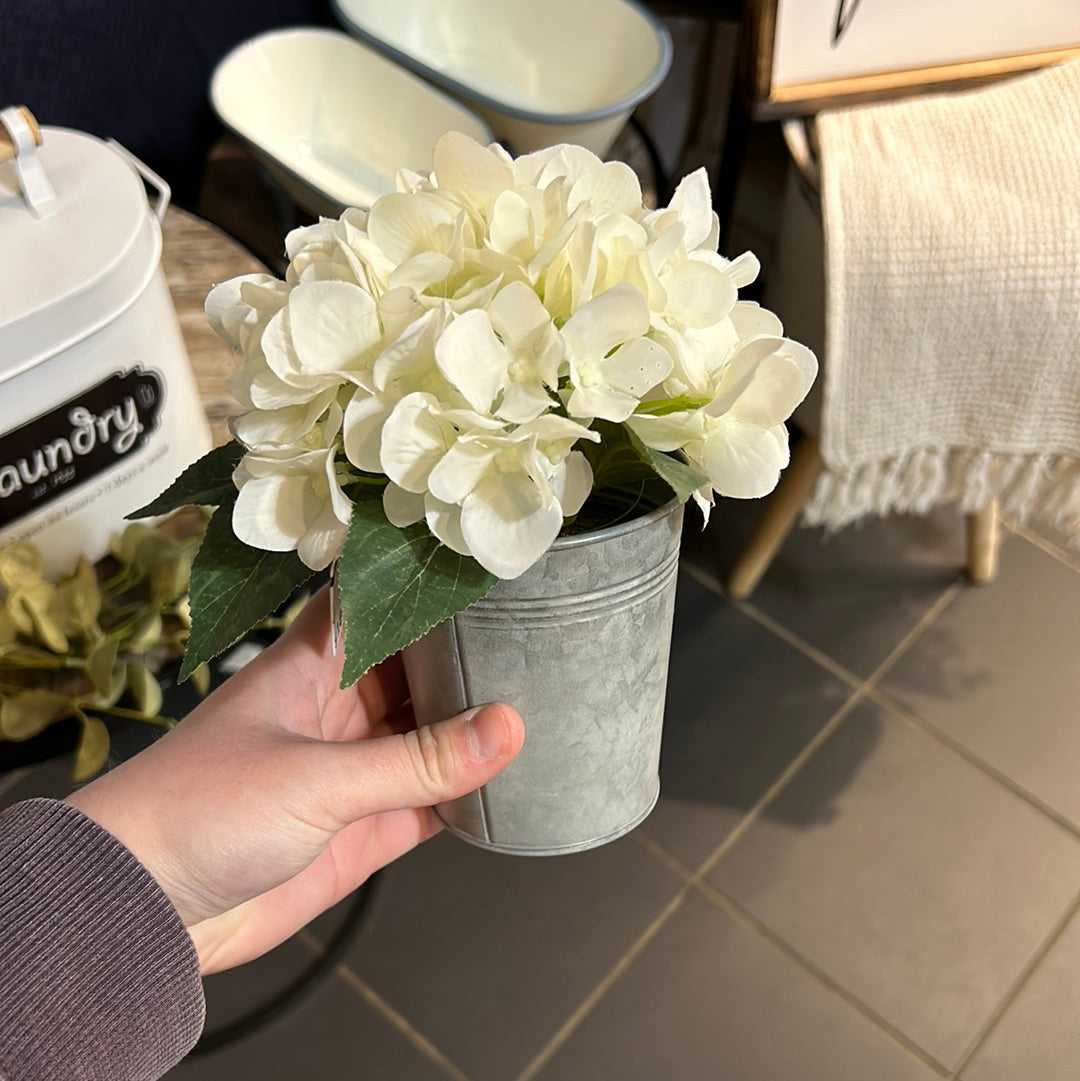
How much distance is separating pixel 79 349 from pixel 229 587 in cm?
23

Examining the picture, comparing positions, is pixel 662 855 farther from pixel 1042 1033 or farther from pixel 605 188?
pixel 605 188

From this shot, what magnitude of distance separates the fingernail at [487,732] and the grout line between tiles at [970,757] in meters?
0.90

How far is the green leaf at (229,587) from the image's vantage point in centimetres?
41

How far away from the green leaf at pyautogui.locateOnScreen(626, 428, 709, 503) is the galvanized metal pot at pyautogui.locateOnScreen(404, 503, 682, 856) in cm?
3

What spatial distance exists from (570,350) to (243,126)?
2.91 feet

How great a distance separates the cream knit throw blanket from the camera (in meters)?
0.85

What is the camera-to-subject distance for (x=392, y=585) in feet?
1.28

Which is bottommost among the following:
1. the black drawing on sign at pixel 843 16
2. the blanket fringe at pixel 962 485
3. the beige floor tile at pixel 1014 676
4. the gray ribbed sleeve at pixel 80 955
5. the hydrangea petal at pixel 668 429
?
the beige floor tile at pixel 1014 676

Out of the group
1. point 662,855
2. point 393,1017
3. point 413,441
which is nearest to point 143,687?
point 413,441

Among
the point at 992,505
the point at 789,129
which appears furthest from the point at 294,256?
the point at 992,505

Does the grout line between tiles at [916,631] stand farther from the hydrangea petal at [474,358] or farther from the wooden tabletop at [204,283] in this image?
the hydrangea petal at [474,358]

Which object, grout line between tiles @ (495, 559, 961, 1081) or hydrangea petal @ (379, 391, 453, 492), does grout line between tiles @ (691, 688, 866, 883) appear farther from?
hydrangea petal @ (379, 391, 453, 492)

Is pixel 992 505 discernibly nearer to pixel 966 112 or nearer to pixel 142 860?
pixel 966 112

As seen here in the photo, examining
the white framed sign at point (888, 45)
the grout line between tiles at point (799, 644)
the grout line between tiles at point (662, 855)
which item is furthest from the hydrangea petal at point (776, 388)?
the grout line between tiles at point (799, 644)
